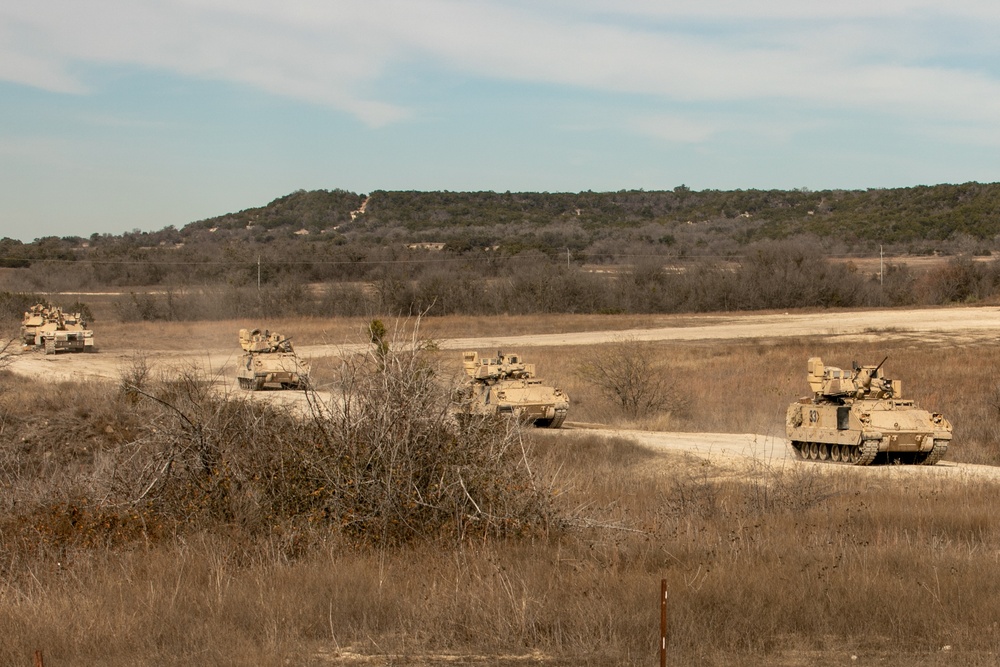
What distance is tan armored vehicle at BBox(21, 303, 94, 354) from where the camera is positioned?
4750 cm

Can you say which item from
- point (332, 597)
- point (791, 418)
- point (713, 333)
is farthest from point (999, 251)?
point (332, 597)

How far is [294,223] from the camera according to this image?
14938 centimetres

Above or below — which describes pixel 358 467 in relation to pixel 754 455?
above

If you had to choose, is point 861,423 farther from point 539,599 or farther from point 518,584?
point 539,599

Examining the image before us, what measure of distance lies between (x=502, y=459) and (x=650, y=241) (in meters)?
106

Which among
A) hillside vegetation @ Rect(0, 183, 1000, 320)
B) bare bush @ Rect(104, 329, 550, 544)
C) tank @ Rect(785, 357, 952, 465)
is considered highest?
hillside vegetation @ Rect(0, 183, 1000, 320)

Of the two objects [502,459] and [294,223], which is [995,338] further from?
[294,223]

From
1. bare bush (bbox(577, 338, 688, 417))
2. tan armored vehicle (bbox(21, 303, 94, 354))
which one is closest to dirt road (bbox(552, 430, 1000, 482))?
bare bush (bbox(577, 338, 688, 417))

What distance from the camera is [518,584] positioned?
27.8ft

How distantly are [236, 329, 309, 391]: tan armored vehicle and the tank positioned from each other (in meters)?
16.3

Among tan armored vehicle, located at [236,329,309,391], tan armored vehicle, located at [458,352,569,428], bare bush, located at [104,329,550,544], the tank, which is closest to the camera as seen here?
bare bush, located at [104,329,550,544]

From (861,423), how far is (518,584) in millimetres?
14779

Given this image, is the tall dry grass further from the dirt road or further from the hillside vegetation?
the hillside vegetation

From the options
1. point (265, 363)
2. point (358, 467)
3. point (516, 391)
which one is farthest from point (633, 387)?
point (358, 467)
